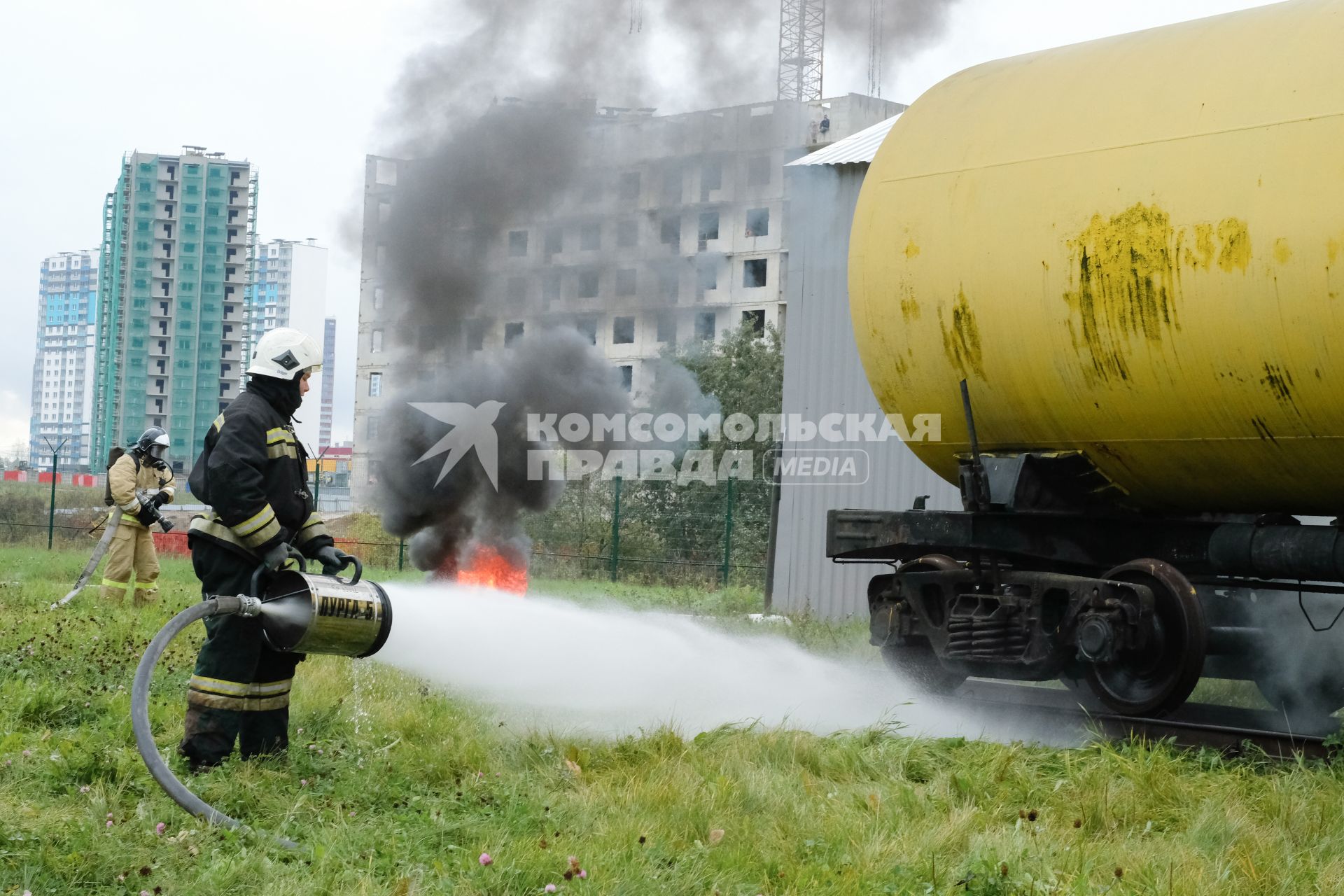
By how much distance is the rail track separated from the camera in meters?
6.12

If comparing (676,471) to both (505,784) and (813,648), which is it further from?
(505,784)

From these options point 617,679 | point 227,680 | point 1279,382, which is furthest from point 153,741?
point 1279,382

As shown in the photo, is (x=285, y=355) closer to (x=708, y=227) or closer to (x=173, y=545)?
(x=708, y=227)

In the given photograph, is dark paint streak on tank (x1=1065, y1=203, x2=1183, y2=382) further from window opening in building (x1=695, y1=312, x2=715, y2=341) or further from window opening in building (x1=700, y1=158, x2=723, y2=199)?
window opening in building (x1=695, y1=312, x2=715, y2=341)

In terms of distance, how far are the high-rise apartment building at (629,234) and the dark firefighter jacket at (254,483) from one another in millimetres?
7899

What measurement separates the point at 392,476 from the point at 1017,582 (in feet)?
27.1

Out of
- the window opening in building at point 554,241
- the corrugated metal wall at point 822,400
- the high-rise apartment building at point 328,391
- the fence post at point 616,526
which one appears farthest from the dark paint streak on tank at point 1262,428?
the high-rise apartment building at point 328,391

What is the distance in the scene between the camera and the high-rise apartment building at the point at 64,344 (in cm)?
16338

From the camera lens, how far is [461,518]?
13703 millimetres

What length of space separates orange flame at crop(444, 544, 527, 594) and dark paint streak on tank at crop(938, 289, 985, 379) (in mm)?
7341

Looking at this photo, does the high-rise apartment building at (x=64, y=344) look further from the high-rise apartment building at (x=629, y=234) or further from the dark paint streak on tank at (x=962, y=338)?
the dark paint streak on tank at (x=962, y=338)

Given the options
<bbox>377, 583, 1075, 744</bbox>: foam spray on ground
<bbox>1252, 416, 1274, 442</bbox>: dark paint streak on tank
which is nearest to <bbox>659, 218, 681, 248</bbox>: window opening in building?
<bbox>377, 583, 1075, 744</bbox>: foam spray on ground

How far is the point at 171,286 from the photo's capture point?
276 ft

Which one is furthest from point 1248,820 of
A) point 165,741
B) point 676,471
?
point 676,471
